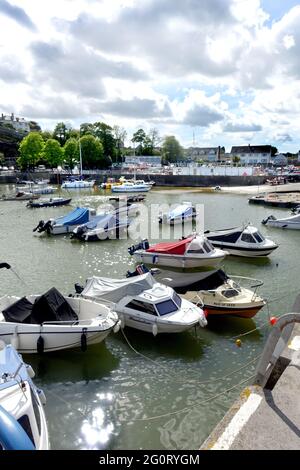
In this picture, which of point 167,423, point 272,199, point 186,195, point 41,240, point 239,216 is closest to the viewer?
point 167,423

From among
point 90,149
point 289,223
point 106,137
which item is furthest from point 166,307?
point 106,137

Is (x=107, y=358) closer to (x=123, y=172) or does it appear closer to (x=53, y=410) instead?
(x=53, y=410)

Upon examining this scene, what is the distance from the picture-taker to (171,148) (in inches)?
6452

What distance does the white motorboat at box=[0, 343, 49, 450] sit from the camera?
23.3 ft

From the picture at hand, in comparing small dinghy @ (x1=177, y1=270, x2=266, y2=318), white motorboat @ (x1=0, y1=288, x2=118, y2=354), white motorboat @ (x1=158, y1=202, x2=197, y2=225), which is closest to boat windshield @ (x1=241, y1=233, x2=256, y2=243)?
small dinghy @ (x1=177, y1=270, x2=266, y2=318)

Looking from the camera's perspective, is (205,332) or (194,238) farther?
(194,238)

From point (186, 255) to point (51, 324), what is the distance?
461 inches

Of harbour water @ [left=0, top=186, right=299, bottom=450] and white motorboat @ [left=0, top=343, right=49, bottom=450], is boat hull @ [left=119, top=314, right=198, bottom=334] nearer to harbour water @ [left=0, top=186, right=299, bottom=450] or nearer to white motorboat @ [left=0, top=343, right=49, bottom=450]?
harbour water @ [left=0, top=186, right=299, bottom=450]

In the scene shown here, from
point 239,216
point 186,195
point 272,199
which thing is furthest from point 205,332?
point 186,195

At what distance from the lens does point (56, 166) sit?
406ft

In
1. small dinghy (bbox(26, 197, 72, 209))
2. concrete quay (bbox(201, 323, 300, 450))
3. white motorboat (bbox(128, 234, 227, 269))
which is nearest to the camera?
concrete quay (bbox(201, 323, 300, 450))

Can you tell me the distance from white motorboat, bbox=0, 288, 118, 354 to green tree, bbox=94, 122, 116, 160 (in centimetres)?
12259

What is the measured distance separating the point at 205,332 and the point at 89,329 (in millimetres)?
5112
